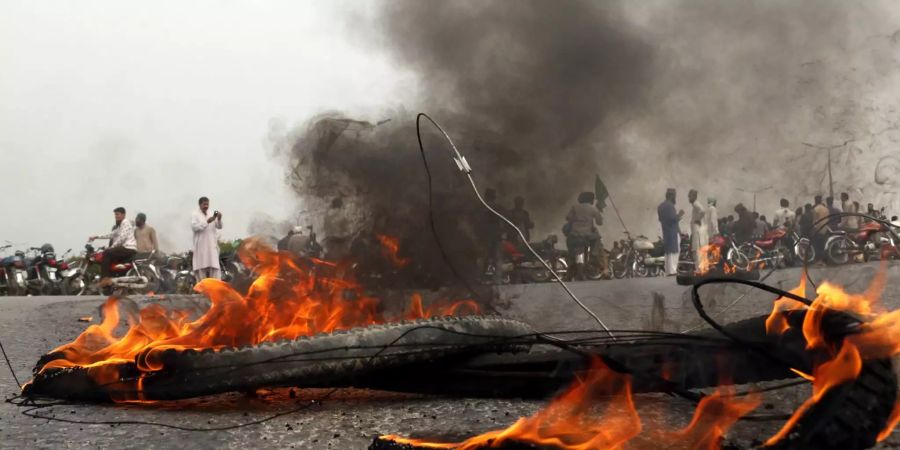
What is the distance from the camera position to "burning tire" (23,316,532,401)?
12.5 feet

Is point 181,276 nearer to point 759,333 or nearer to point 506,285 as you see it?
point 506,285

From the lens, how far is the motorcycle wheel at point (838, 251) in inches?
503

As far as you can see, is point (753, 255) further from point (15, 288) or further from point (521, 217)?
point (15, 288)

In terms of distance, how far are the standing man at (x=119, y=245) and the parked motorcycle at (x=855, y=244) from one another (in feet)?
40.2

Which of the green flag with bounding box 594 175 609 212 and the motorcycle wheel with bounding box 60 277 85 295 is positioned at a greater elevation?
the green flag with bounding box 594 175 609 212

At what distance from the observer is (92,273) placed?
17.1 metres

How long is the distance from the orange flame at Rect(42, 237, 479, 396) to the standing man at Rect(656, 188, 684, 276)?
9.00 m

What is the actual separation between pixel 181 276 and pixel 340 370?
46.1 feet

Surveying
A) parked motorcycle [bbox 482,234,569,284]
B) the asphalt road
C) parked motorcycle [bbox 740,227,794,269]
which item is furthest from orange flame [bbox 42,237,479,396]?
parked motorcycle [bbox 740,227,794,269]

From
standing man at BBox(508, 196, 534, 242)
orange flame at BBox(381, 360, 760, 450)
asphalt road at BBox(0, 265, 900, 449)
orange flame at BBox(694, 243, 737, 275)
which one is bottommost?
asphalt road at BBox(0, 265, 900, 449)

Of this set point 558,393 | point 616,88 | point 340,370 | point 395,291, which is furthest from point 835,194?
point 340,370

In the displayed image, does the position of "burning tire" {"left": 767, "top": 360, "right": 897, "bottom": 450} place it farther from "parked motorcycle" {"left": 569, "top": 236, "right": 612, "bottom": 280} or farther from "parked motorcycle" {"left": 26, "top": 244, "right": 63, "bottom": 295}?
"parked motorcycle" {"left": 26, "top": 244, "right": 63, "bottom": 295}

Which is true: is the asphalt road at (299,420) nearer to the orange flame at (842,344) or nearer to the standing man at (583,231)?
the orange flame at (842,344)

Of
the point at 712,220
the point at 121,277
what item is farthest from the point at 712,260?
the point at 121,277
